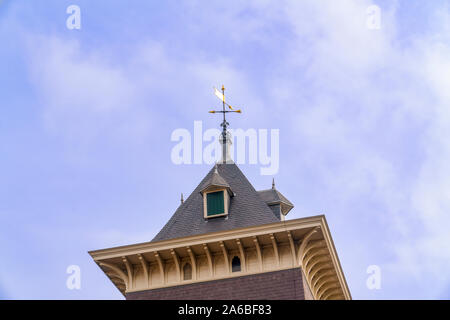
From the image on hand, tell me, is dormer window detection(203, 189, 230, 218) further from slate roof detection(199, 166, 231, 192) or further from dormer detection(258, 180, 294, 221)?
dormer detection(258, 180, 294, 221)

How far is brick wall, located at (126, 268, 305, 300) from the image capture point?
85.8 feet

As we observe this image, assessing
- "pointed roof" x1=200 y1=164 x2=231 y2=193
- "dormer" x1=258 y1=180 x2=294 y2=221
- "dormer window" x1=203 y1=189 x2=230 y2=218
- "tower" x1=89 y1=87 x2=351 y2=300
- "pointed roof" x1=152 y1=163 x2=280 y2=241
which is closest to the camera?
"tower" x1=89 y1=87 x2=351 y2=300

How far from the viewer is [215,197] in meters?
30.3

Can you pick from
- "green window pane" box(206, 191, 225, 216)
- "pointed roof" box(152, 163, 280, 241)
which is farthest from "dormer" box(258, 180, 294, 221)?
"green window pane" box(206, 191, 225, 216)

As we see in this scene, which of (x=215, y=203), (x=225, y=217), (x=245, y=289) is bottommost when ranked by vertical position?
(x=245, y=289)

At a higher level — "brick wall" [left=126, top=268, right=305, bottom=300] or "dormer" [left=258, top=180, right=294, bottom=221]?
"dormer" [left=258, top=180, right=294, bottom=221]

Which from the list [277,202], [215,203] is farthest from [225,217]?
[277,202]

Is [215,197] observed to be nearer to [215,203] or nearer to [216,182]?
[215,203]

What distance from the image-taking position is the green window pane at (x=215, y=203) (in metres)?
29.9

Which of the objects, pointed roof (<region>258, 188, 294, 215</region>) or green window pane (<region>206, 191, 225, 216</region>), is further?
pointed roof (<region>258, 188, 294, 215</region>)

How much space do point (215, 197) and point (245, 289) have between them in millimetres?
5048

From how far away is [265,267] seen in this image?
88.3 feet
